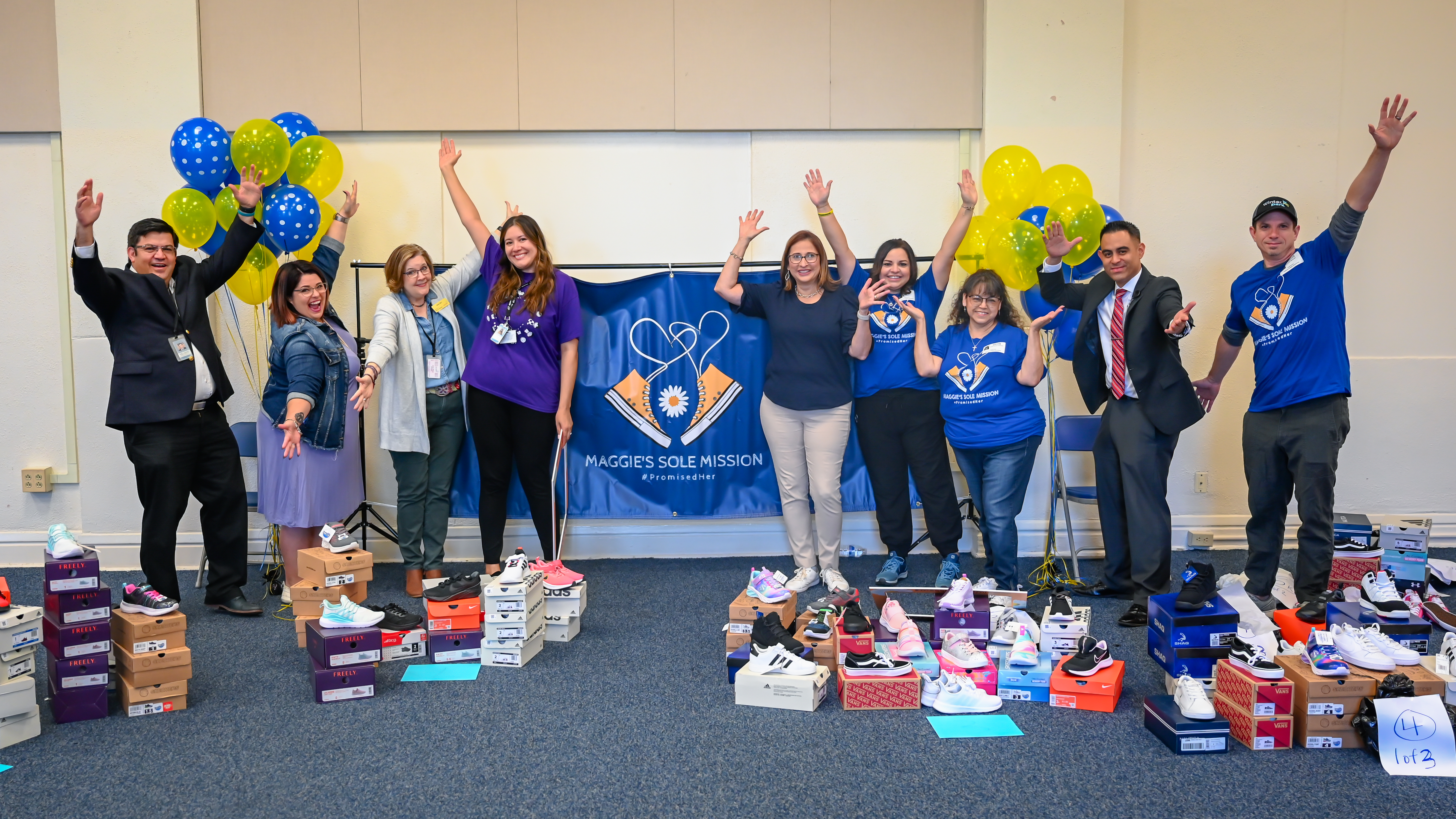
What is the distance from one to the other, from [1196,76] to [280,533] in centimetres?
535

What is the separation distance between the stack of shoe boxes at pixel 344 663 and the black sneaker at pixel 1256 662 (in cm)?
270

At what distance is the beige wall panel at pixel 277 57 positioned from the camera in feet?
15.1

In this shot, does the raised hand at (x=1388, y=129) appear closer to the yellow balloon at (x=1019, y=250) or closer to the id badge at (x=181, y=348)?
the yellow balloon at (x=1019, y=250)

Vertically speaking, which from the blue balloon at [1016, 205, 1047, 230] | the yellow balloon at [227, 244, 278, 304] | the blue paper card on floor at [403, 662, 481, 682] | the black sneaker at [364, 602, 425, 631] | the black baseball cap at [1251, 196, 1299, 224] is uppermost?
the blue balloon at [1016, 205, 1047, 230]

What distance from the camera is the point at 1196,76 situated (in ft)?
16.1

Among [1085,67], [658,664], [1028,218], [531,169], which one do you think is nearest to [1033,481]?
[1028,218]

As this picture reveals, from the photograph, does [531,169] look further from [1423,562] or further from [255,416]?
[1423,562]

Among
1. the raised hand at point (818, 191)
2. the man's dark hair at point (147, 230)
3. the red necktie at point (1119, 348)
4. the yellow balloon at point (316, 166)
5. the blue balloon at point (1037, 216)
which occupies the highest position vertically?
the yellow balloon at point (316, 166)

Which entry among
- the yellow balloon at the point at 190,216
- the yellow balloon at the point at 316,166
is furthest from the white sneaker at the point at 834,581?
the yellow balloon at the point at 190,216

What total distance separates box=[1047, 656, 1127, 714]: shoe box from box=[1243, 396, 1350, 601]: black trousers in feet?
4.49

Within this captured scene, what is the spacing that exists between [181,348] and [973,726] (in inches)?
130

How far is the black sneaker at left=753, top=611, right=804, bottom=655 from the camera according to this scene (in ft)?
9.65

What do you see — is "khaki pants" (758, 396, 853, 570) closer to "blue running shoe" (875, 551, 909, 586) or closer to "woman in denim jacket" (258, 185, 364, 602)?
"blue running shoe" (875, 551, 909, 586)

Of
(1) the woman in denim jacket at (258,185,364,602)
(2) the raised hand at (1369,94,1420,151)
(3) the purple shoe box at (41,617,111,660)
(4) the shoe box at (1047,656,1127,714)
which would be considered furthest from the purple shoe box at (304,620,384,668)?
(2) the raised hand at (1369,94,1420,151)
